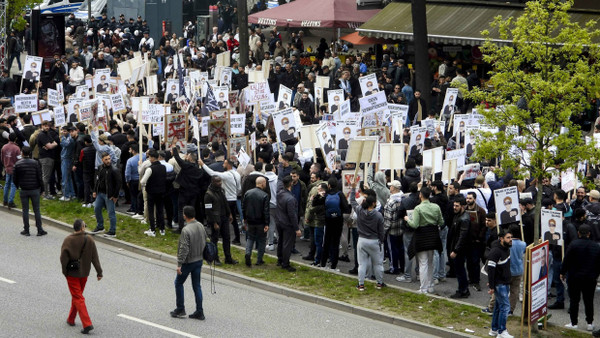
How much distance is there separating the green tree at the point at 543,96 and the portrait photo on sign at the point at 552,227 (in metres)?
0.35

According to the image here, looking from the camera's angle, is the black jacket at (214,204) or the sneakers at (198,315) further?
the black jacket at (214,204)

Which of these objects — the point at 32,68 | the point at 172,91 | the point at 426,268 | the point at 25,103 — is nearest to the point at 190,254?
the point at 426,268

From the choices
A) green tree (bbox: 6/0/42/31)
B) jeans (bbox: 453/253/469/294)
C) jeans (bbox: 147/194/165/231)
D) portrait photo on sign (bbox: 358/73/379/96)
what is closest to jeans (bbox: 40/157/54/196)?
jeans (bbox: 147/194/165/231)

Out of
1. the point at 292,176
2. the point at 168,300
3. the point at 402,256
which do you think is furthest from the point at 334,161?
the point at 168,300

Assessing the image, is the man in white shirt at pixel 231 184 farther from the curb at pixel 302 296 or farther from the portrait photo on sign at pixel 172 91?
the portrait photo on sign at pixel 172 91

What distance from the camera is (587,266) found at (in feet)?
48.2

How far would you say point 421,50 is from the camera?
30.5m

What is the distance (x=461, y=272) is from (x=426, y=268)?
0.57 m

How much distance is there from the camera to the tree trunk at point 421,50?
30.3 meters

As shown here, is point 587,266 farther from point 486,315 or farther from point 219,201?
point 219,201

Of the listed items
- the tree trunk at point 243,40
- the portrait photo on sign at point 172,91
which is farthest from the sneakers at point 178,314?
the tree trunk at point 243,40

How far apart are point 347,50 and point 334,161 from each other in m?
19.6

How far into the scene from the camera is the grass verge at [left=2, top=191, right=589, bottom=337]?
14.9 metres

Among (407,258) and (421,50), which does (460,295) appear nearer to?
(407,258)
